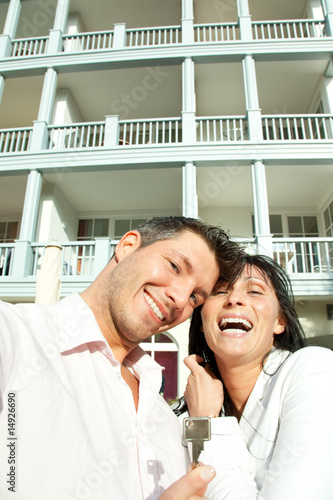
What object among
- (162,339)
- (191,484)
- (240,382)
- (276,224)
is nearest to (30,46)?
(276,224)

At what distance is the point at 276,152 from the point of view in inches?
356

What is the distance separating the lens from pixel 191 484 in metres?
0.79

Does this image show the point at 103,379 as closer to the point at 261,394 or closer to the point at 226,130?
the point at 261,394

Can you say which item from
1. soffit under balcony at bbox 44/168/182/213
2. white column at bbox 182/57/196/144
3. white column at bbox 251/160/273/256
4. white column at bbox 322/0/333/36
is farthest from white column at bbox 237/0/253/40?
soffit under balcony at bbox 44/168/182/213

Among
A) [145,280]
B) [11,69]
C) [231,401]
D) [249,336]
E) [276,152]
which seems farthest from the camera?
[11,69]

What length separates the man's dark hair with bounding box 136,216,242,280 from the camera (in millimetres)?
1680

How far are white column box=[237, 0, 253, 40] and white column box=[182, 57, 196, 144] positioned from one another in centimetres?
185

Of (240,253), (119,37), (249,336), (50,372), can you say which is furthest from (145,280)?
(119,37)

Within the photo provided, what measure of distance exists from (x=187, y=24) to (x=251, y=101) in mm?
3376

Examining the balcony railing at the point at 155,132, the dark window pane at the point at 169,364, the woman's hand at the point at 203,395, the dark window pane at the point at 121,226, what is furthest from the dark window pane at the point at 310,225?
the woman's hand at the point at 203,395

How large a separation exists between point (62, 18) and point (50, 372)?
1315 cm

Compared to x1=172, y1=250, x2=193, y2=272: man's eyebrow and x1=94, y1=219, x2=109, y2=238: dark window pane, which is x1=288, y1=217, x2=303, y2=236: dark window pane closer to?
x1=94, y1=219, x2=109, y2=238: dark window pane

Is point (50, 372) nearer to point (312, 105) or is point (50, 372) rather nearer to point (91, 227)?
point (91, 227)

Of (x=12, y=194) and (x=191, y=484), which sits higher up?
(x=12, y=194)
